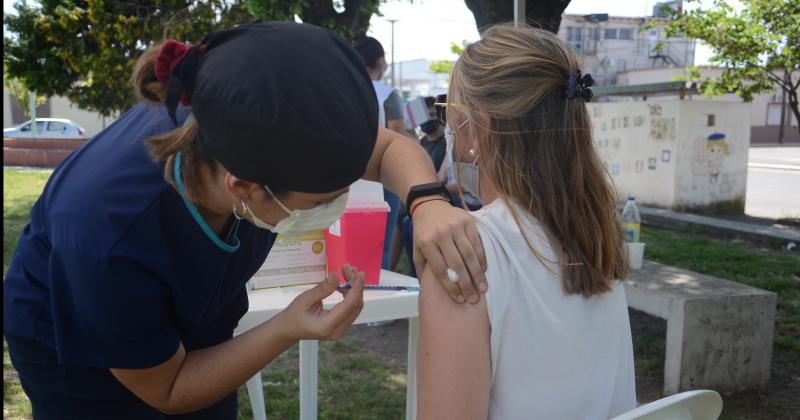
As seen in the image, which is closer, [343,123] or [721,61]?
[343,123]

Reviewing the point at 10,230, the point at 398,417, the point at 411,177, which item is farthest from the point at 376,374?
the point at 10,230

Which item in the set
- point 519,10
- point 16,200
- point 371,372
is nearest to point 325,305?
point 371,372

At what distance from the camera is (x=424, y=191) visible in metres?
1.49

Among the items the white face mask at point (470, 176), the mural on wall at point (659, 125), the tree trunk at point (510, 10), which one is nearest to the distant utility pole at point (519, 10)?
the tree trunk at point (510, 10)

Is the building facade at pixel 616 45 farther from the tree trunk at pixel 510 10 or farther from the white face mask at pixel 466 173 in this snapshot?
the white face mask at pixel 466 173

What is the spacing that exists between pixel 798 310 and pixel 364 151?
16.0 ft

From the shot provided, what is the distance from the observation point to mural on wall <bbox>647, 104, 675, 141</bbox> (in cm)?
962

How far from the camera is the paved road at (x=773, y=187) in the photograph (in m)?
10.1

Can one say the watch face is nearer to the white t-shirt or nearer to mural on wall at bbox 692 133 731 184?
the white t-shirt

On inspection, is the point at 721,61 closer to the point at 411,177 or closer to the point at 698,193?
the point at 698,193

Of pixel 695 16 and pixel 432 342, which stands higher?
pixel 695 16

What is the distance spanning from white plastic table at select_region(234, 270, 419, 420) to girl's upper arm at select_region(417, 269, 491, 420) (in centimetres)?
75

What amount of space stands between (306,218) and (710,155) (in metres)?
9.66

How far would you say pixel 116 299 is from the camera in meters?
1.08
